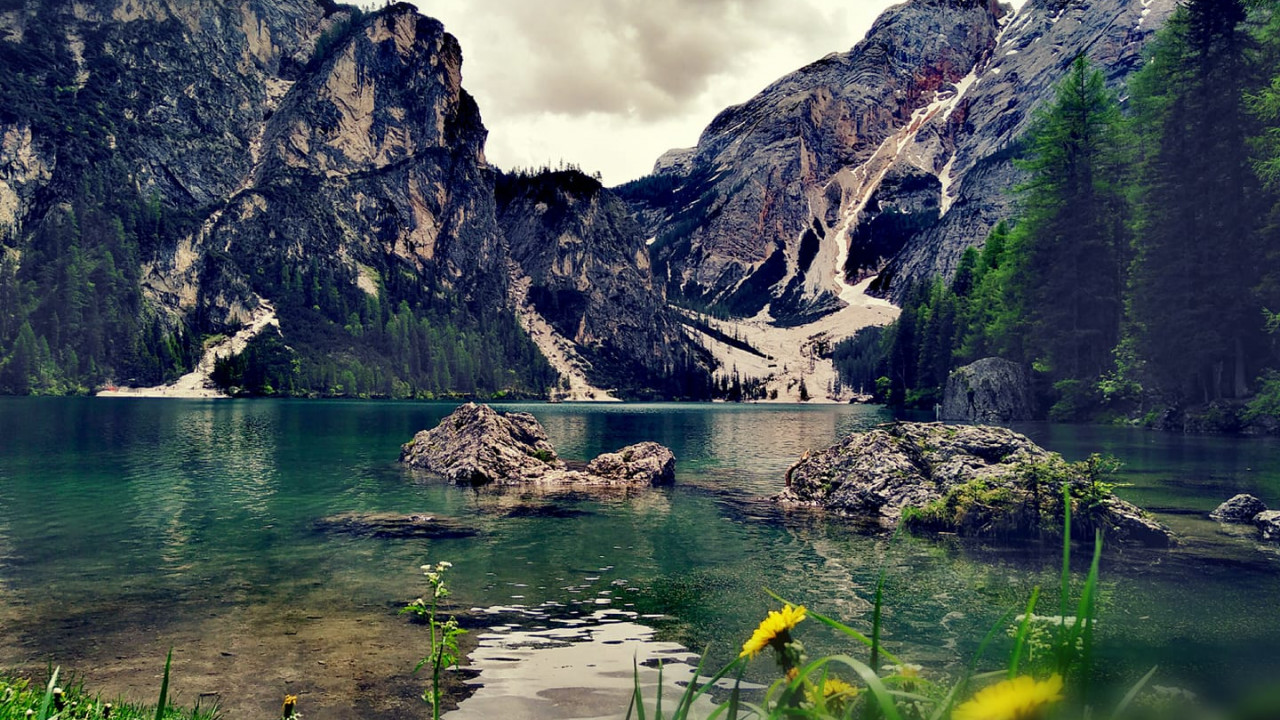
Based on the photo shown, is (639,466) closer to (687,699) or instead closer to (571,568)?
(571,568)

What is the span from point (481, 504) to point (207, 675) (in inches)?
633

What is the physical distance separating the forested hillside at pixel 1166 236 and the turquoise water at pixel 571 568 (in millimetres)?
19070

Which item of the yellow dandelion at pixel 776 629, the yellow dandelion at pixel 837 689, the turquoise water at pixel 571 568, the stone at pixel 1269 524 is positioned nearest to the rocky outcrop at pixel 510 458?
the turquoise water at pixel 571 568

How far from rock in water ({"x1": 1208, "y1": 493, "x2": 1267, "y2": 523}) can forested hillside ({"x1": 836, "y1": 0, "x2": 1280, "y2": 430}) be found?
23598 millimetres

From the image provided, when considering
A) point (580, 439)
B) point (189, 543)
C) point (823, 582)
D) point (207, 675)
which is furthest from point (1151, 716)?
point (580, 439)

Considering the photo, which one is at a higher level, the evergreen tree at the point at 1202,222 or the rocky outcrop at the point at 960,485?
the evergreen tree at the point at 1202,222

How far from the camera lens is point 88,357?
181m

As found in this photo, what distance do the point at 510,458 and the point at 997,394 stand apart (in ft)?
160

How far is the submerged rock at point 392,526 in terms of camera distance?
20047 mm

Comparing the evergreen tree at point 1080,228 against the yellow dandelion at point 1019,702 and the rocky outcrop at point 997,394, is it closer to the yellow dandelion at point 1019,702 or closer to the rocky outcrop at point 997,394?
the rocky outcrop at point 997,394

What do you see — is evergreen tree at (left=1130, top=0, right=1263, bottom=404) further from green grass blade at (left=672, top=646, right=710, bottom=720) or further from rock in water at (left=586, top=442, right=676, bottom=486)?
green grass blade at (left=672, top=646, right=710, bottom=720)

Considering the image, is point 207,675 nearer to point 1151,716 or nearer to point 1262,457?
point 1151,716

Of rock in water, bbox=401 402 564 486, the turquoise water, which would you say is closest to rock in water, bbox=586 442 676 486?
the turquoise water

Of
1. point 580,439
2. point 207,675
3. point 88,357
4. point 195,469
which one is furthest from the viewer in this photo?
point 88,357
